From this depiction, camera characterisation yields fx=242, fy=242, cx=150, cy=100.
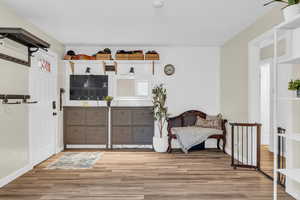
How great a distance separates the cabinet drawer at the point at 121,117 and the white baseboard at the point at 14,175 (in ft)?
6.64

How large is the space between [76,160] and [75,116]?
1.26 metres

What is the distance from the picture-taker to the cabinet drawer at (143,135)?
17.9ft

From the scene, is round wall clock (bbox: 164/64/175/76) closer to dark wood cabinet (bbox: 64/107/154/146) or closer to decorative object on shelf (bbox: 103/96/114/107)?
dark wood cabinet (bbox: 64/107/154/146)

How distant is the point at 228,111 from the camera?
5164mm

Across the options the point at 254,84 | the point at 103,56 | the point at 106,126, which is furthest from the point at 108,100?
the point at 254,84

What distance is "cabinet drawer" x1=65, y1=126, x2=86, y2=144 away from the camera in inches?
215

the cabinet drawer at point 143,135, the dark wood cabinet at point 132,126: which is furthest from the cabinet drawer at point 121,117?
the cabinet drawer at point 143,135

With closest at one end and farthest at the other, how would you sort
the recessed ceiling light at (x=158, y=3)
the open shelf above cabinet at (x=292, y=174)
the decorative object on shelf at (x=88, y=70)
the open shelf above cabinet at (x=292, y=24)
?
the open shelf above cabinet at (x=292, y=24) → the open shelf above cabinet at (x=292, y=174) → the recessed ceiling light at (x=158, y=3) → the decorative object on shelf at (x=88, y=70)

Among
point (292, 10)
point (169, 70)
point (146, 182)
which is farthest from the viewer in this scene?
point (169, 70)

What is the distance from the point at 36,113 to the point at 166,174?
96.3 inches

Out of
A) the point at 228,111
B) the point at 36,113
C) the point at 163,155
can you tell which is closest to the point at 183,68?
the point at 228,111

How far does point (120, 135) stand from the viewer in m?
5.47

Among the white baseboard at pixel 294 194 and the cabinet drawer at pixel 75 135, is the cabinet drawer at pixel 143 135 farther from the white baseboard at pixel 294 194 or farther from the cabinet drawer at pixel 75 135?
the white baseboard at pixel 294 194

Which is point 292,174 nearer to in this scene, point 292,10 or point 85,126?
point 292,10
